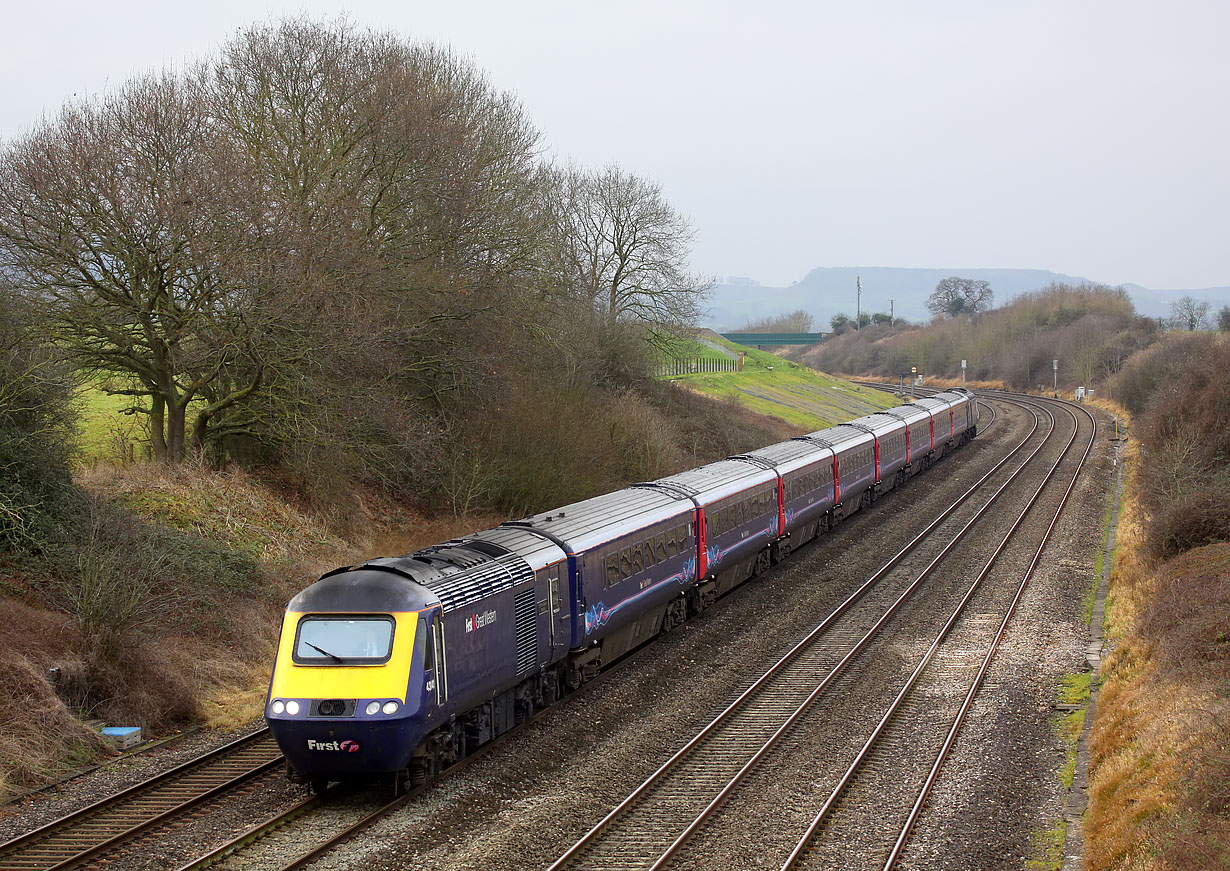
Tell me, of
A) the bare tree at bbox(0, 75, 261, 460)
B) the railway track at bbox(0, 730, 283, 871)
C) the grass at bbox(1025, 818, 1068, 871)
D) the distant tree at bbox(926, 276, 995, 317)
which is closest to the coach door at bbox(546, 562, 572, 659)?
the railway track at bbox(0, 730, 283, 871)

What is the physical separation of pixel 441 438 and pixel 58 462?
11803 mm

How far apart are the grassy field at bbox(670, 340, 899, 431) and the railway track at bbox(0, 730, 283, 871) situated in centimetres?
4711

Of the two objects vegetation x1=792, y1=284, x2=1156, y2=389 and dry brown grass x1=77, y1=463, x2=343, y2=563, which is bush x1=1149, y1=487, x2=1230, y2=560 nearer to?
dry brown grass x1=77, y1=463, x2=343, y2=563

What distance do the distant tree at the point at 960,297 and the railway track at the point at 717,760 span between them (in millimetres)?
132610

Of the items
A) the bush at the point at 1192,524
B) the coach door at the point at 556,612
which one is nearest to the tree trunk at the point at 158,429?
the coach door at the point at 556,612

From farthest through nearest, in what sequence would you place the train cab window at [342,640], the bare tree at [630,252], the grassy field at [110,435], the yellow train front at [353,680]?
the bare tree at [630,252], the grassy field at [110,435], the train cab window at [342,640], the yellow train front at [353,680]

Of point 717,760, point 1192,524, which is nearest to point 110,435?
point 717,760

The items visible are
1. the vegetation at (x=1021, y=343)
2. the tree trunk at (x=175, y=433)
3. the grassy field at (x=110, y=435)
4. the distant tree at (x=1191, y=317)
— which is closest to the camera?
the tree trunk at (x=175, y=433)

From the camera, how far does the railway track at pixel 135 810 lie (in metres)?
11.2

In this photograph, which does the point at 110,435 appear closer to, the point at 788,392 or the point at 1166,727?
the point at 1166,727

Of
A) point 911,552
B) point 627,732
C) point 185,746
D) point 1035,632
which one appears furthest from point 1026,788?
point 911,552

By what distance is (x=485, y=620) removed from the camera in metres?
14.0

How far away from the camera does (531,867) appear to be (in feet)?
36.4

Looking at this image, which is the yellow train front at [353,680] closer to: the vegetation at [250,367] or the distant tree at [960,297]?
the vegetation at [250,367]
